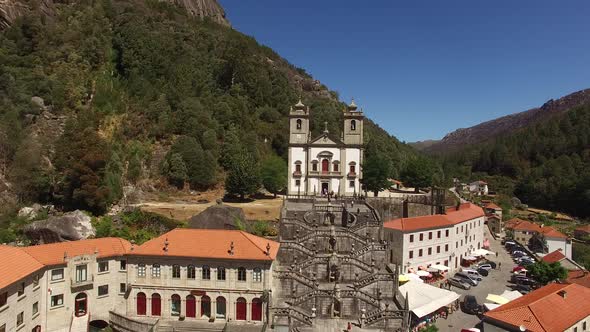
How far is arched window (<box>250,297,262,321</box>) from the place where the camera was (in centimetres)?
2589

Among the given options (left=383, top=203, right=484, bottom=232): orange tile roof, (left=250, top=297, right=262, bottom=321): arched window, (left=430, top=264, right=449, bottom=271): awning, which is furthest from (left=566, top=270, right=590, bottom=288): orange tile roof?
(left=250, top=297, right=262, bottom=321): arched window

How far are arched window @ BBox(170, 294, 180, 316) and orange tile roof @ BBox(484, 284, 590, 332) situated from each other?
20.7 metres

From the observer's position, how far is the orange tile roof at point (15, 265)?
68.8 feet

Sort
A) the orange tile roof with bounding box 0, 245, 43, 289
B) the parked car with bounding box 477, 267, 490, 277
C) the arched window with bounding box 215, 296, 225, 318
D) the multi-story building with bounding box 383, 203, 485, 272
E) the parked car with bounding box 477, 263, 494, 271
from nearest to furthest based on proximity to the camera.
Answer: the orange tile roof with bounding box 0, 245, 43, 289 < the arched window with bounding box 215, 296, 225, 318 < the multi-story building with bounding box 383, 203, 485, 272 < the parked car with bounding box 477, 267, 490, 277 < the parked car with bounding box 477, 263, 494, 271

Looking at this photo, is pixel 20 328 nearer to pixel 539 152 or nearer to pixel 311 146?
pixel 311 146

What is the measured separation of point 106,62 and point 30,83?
1258 cm

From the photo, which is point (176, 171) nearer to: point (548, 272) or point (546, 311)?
point (546, 311)

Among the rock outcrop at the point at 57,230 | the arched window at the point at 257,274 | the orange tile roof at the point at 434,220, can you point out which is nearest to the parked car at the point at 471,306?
the orange tile roof at the point at 434,220

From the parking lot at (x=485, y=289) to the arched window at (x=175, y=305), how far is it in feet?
61.9

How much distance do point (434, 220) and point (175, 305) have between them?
2962 cm

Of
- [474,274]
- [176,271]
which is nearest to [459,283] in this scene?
[474,274]

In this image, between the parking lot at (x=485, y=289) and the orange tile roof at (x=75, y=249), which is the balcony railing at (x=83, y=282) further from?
the parking lot at (x=485, y=289)

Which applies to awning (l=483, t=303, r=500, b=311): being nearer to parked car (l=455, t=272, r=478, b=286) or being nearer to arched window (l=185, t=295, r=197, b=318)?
parked car (l=455, t=272, r=478, b=286)

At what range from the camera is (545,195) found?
10519cm
